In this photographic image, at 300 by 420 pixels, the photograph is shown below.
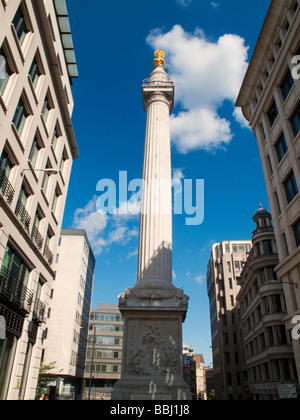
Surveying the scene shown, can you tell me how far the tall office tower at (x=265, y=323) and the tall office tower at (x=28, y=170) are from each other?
975 inches

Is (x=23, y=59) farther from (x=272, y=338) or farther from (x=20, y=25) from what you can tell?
(x=272, y=338)

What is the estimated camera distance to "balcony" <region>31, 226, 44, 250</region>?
72.4 feet

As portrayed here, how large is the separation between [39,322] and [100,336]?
69.0 m

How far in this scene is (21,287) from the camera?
19.4 metres

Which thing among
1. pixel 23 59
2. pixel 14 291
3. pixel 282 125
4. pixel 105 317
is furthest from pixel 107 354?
pixel 23 59

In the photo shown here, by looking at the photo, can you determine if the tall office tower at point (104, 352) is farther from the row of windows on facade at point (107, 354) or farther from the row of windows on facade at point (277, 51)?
the row of windows on facade at point (277, 51)

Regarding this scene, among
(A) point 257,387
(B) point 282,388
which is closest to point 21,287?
(B) point 282,388

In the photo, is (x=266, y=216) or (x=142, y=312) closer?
(x=142, y=312)

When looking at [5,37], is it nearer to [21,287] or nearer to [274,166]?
[21,287]

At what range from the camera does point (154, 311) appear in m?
20.5

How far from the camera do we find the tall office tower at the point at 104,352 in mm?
80438

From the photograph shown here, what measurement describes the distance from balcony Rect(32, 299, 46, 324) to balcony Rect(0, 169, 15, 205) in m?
8.00

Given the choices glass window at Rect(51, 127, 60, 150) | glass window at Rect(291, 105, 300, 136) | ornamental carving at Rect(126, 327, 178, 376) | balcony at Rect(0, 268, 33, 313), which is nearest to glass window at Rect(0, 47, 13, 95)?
glass window at Rect(51, 127, 60, 150)
